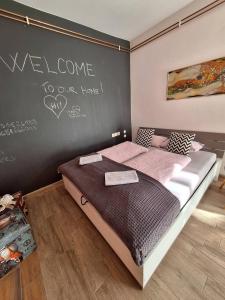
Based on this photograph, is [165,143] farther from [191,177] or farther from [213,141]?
[191,177]

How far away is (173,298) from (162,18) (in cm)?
353

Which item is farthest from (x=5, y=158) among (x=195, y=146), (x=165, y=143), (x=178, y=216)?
(x=195, y=146)

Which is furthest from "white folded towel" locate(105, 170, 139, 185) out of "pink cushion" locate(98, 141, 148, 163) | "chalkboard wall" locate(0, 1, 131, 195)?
"chalkboard wall" locate(0, 1, 131, 195)

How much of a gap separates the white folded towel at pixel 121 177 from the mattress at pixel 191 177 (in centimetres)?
35

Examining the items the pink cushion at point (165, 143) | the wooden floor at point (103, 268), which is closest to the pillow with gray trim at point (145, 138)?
the pink cushion at point (165, 143)

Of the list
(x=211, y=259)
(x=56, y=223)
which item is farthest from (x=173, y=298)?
(x=56, y=223)

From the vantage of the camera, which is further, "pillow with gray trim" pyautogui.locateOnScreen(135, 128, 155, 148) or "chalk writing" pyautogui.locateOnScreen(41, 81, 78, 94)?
"pillow with gray trim" pyautogui.locateOnScreen(135, 128, 155, 148)

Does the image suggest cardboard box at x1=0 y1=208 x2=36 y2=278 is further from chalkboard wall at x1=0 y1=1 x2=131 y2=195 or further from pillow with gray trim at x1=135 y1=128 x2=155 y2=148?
pillow with gray trim at x1=135 y1=128 x2=155 y2=148

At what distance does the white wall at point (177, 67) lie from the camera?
1928mm

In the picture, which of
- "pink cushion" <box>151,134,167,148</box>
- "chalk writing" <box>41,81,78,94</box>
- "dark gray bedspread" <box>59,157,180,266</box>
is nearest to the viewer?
"dark gray bedspread" <box>59,157,180,266</box>

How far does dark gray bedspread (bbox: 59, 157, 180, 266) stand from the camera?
99cm

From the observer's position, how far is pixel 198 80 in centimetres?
215

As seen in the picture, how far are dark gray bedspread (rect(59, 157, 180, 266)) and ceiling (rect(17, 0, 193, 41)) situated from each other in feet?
7.57

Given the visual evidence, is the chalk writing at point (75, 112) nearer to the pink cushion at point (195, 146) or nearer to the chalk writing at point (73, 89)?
the chalk writing at point (73, 89)
